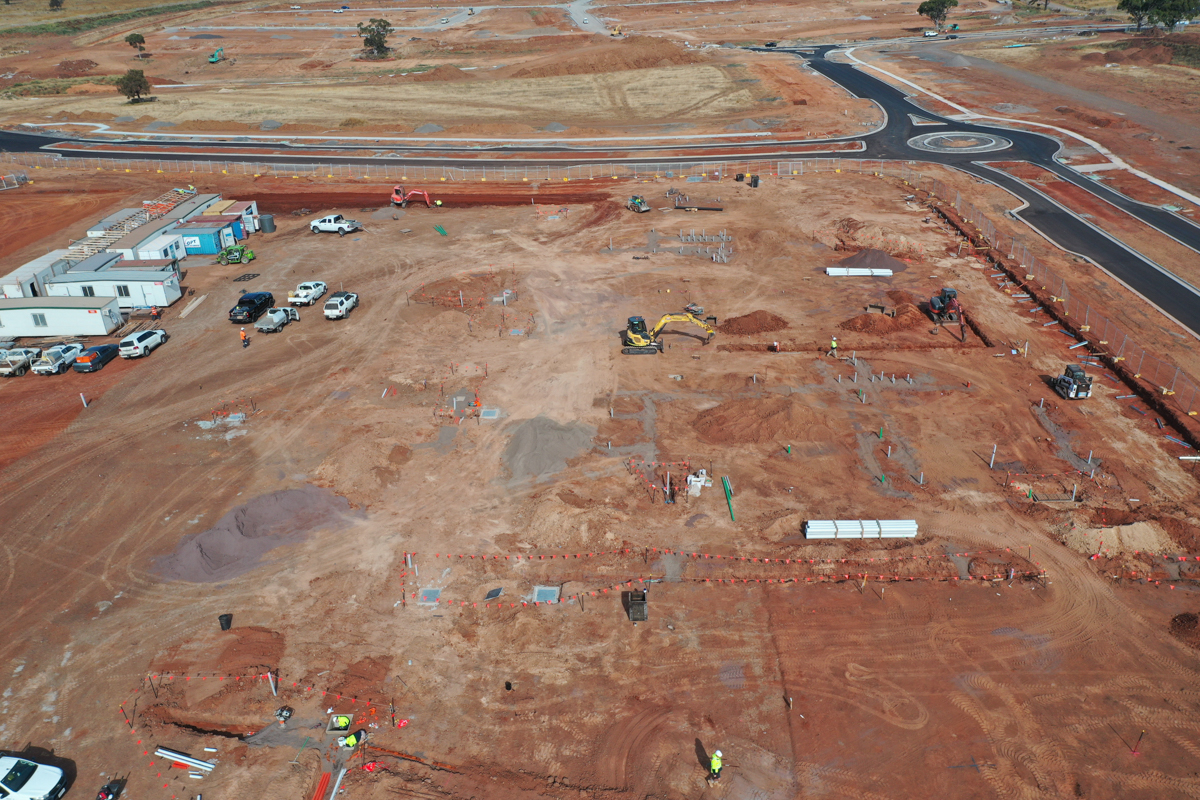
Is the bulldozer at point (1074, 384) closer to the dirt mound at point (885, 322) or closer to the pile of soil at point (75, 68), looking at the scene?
the dirt mound at point (885, 322)

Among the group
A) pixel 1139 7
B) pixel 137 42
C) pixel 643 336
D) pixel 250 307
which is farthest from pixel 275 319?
pixel 1139 7

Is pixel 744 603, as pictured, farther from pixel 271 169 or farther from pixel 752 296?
pixel 271 169

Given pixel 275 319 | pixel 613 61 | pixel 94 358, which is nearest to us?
pixel 94 358

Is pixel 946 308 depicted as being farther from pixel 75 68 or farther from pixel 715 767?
pixel 75 68

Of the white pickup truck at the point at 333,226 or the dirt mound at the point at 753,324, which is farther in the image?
the white pickup truck at the point at 333,226

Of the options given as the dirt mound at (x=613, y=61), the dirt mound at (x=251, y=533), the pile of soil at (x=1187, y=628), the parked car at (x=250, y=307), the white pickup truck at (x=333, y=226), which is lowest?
the pile of soil at (x=1187, y=628)

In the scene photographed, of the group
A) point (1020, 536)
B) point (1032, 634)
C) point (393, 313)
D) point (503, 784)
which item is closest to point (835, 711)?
point (1032, 634)

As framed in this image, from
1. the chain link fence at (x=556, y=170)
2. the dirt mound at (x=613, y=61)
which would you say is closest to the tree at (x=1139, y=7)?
the dirt mound at (x=613, y=61)
